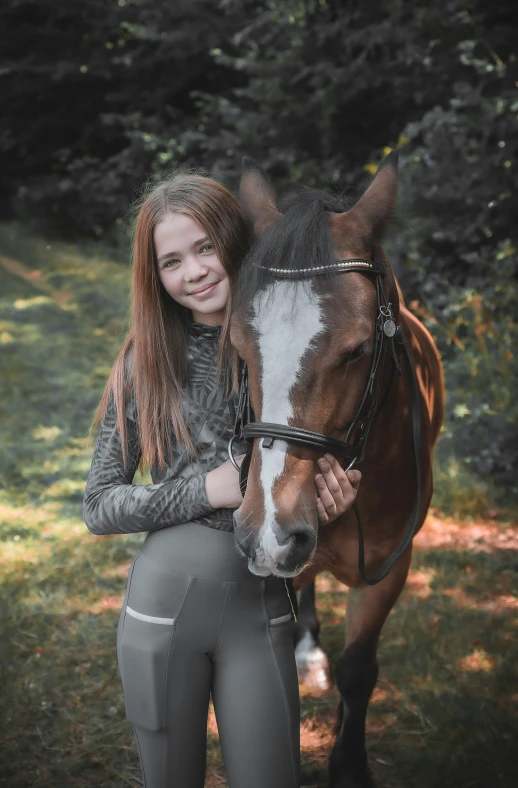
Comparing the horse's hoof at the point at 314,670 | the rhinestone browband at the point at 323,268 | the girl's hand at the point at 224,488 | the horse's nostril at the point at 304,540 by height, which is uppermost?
the rhinestone browband at the point at 323,268

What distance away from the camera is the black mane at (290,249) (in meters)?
1.65

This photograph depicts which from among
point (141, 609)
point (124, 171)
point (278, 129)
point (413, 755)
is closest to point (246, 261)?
point (141, 609)

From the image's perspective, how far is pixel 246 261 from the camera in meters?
1.74

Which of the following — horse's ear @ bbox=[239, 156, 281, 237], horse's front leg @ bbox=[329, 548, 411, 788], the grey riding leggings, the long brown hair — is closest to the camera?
the grey riding leggings

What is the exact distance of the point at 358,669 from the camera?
8.31ft

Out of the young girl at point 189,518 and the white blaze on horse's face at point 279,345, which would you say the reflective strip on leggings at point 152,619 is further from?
the white blaze on horse's face at point 279,345

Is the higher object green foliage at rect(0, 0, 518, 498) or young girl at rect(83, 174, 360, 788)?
green foliage at rect(0, 0, 518, 498)

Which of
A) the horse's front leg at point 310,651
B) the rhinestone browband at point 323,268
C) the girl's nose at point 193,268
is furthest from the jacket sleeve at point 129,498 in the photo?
the horse's front leg at point 310,651

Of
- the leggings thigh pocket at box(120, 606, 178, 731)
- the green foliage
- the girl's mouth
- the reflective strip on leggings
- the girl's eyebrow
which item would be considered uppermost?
the green foliage

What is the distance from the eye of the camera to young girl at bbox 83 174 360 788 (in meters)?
1.68

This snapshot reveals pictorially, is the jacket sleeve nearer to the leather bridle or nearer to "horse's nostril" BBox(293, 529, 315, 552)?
the leather bridle

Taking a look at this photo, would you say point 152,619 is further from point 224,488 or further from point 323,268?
point 323,268

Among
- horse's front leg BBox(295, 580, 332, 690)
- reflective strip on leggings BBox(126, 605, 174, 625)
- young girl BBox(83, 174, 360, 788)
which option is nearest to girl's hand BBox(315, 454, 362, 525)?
young girl BBox(83, 174, 360, 788)

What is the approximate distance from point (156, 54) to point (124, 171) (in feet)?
5.47
